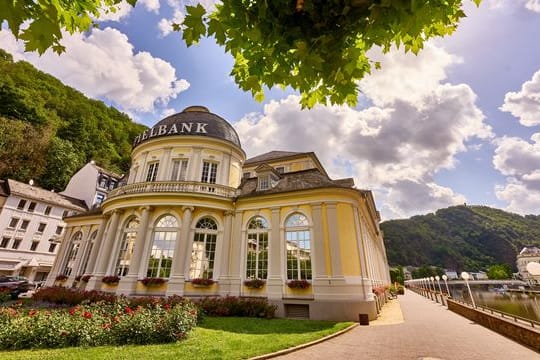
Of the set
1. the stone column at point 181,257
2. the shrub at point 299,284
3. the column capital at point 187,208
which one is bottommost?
the shrub at point 299,284

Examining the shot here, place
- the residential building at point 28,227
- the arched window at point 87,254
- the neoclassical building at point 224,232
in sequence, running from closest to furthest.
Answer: the neoclassical building at point 224,232 < the arched window at point 87,254 < the residential building at point 28,227

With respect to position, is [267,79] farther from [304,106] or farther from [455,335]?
[455,335]

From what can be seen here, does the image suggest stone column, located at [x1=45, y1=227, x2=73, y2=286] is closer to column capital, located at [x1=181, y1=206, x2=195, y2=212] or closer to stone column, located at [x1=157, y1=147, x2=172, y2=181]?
stone column, located at [x1=157, y1=147, x2=172, y2=181]

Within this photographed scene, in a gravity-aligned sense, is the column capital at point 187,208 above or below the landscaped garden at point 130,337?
above

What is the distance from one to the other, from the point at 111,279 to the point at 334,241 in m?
13.3

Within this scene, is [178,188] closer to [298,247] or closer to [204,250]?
[204,250]

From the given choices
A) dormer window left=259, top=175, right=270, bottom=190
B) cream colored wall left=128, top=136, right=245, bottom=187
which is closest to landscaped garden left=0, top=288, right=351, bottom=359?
dormer window left=259, top=175, right=270, bottom=190

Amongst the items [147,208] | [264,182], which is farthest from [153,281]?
[264,182]

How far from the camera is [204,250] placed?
15.3 metres

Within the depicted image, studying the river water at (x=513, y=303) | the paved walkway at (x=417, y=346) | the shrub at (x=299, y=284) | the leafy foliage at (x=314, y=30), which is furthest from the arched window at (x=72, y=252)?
the river water at (x=513, y=303)

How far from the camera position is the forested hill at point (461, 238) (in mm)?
117125

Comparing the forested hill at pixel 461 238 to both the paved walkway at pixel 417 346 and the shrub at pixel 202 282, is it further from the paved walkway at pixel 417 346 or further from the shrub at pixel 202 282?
the shrub at pixel 202 282

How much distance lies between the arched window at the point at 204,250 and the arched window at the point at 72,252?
11756 millimetres

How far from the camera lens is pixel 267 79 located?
2.50 meters
